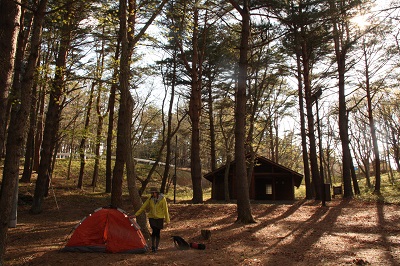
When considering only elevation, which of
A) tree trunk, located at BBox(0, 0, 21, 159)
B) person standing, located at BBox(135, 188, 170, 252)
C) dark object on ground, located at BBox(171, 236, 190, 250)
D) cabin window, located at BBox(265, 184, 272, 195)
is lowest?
dark object on ground, located at BBox(171, 236, 190, 250)

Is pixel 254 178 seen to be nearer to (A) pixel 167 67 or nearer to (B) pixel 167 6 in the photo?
(A) pixel 167 67

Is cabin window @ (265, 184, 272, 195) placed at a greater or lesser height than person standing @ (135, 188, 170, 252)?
greater

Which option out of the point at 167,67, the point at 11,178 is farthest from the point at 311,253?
the point at 167,67

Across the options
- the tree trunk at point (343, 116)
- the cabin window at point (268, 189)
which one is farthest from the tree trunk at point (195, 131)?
the cabin window at point (268, 189)

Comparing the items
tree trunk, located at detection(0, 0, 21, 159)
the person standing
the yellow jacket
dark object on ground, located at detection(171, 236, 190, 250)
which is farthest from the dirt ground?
tree trunk, located at detection(0, 0, 21, 159)

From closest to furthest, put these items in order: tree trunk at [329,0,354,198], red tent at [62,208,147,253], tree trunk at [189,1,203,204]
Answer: red tent at [62,208,147,253] < tree trunk at [189,1,203,204] < tree trunk at [329,0,354,198]

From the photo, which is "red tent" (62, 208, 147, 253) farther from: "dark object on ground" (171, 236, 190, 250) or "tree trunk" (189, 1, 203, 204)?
"tree trunk" (189, 1, 203, 204)

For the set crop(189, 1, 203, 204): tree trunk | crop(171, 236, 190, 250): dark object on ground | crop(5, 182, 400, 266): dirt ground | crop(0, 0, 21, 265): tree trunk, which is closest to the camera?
crop(0, 0, 21, 265): tree trunk

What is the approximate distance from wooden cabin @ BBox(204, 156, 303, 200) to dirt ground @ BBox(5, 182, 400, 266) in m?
8.89

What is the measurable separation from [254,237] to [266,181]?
59.5 ft

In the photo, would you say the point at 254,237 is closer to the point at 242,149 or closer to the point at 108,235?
the point at 242,149

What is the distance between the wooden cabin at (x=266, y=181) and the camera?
24094 millimetres

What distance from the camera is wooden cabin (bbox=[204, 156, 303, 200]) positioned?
79.0ft

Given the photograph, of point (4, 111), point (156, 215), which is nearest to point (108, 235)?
point (156, 215)
